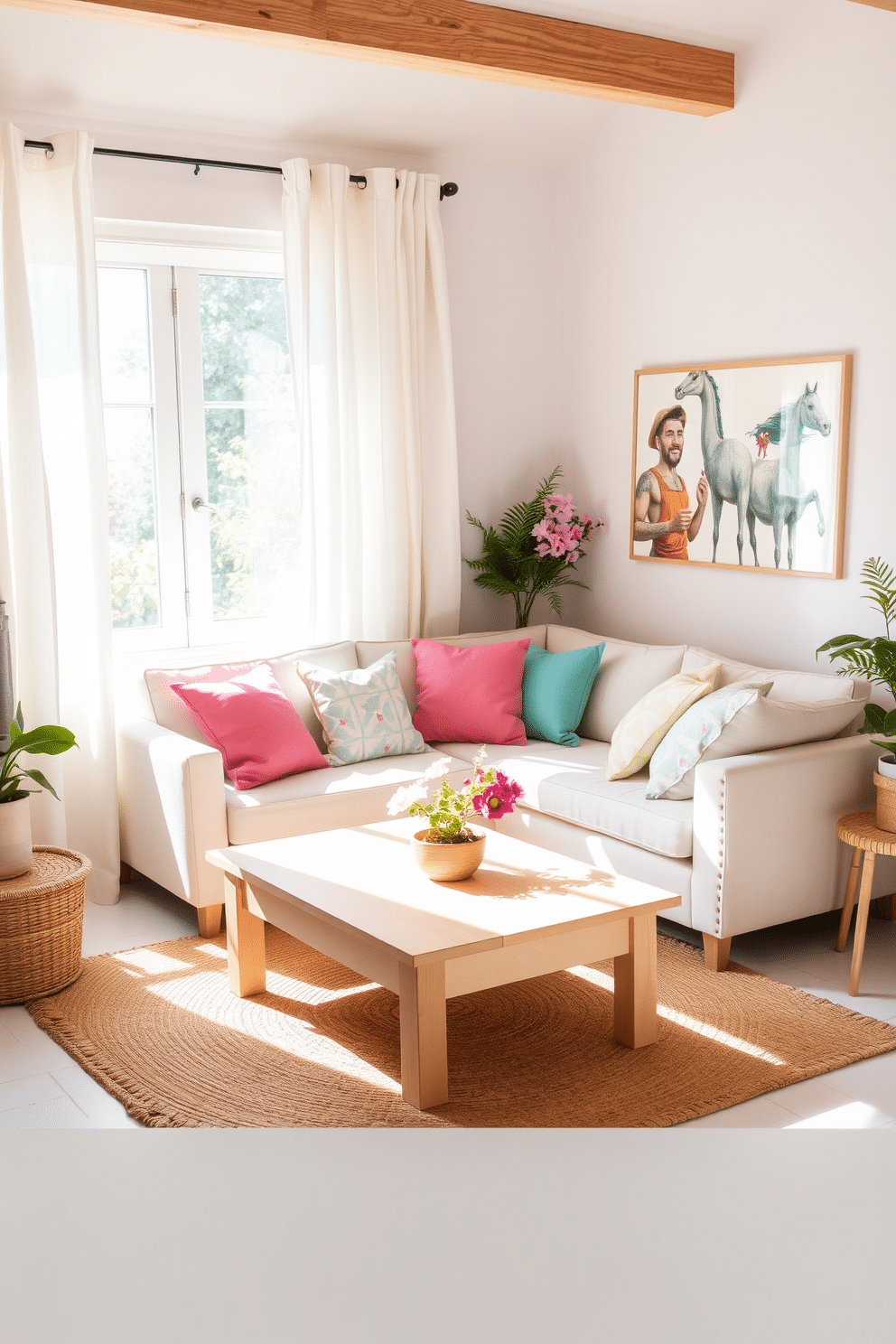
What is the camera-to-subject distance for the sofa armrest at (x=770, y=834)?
3.38 metres

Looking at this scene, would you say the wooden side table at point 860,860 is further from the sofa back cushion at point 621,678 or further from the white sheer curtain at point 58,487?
the white sheer curtain at point 58,487

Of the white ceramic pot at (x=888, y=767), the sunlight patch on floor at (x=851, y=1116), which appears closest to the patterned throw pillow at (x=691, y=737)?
the white ceramic pot at (x=888, y=767)

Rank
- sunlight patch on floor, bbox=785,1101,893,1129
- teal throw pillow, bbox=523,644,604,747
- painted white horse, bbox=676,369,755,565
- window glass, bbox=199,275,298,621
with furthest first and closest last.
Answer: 1. window glass, bbox=199,275,298,621
2. teal throw pillow, bbox=523,644,604,747
3. painted white horse, bbox=676,369,755,565
4. sunlight patch on floor, bbox=785,1101,893,1129

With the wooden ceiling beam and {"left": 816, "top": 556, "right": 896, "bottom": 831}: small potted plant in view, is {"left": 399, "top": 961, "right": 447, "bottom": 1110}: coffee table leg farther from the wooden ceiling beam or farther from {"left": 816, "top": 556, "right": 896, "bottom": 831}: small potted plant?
the wooden ceiling beam

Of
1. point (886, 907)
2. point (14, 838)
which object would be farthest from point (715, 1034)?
point (14, 838)

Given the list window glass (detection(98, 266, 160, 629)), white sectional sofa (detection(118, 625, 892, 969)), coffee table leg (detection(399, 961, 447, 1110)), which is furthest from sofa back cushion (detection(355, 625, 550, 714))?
coffee table leg (detection(399, 961, 447, 1110))

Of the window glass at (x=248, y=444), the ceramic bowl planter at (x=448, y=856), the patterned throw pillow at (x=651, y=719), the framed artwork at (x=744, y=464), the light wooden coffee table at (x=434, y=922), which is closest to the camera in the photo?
the light wooden coffee table at (x=434, y=922)

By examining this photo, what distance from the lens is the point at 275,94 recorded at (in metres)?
4.32

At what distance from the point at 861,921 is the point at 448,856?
Answer: 117 cm

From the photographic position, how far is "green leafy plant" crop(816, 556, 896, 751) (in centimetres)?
345

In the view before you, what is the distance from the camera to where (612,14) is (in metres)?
3.91

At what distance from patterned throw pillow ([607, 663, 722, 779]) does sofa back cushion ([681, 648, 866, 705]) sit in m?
0.13

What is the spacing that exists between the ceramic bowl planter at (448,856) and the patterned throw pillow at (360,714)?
125cm

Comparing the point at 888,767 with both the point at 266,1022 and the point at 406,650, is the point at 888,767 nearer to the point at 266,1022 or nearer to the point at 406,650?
the point at 266,1022
